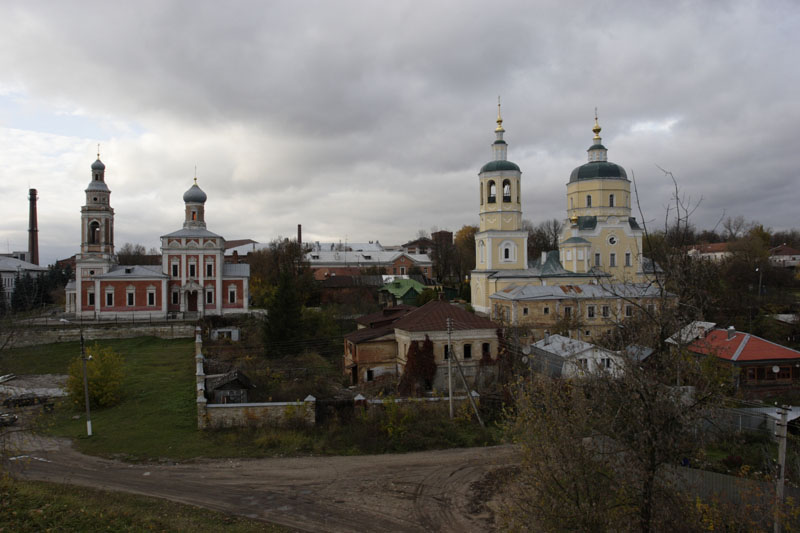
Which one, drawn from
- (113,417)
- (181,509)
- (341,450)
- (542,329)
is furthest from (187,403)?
(542,329)

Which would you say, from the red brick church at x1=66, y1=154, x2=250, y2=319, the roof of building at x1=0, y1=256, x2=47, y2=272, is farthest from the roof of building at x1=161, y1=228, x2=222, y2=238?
the roof of building at x1=0, y1=256, x2=47, y2=272

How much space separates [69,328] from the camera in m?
30.8

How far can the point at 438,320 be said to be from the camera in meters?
21.5

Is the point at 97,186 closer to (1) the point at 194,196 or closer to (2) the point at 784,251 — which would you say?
(1) the point at 194,196

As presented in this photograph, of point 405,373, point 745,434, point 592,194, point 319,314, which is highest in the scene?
point 592,194

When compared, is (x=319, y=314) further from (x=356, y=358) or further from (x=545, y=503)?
(x=545, y=503)

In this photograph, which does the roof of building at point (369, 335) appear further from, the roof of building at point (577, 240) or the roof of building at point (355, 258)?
the roof of building at point (355, 258)

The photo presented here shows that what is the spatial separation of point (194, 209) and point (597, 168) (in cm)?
2961

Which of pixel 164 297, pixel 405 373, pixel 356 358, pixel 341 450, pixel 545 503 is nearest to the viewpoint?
pixel 545 503

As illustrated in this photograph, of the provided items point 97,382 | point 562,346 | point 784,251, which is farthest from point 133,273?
point 784,251

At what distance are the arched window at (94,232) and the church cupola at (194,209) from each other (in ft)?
18.2

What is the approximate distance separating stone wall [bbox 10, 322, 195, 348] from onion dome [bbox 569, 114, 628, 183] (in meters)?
Answer: 29.1

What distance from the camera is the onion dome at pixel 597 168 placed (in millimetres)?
37625

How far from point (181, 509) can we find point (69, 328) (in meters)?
25.0
